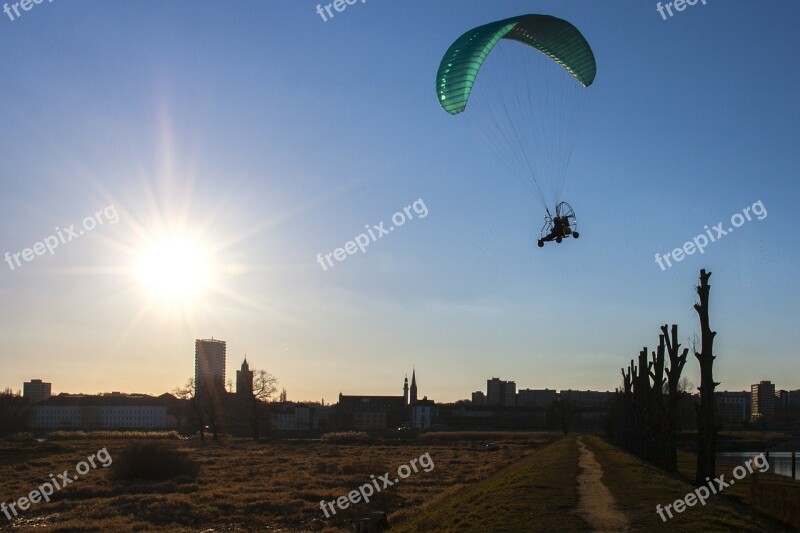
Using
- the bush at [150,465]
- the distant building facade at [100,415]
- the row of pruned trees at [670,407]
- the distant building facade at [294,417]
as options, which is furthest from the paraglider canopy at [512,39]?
the distant building facade at [100,415]

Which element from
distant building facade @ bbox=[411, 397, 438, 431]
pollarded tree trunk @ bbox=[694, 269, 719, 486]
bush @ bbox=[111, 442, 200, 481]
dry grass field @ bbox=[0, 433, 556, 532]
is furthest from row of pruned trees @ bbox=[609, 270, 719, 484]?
distant building facade @ bbox=[411, 397, 438, 431]

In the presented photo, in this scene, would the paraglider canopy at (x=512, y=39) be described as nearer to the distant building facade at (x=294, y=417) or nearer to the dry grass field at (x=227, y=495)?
the dry grass field at (x=227, y=495)

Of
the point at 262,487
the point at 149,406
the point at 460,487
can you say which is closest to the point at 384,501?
the point at 460,487

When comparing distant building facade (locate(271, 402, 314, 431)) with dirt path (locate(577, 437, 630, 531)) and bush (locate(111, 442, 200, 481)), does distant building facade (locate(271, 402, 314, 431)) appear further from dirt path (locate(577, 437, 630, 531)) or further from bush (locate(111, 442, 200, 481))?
dirt path (locate(577, 437, 630, 531))

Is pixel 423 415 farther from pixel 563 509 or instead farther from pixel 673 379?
pixel 563 509

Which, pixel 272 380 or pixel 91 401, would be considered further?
pixel 91 401

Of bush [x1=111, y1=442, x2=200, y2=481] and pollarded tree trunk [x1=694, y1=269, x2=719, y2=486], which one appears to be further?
bush [x1=111, y1=442, x2=200, y2=481]

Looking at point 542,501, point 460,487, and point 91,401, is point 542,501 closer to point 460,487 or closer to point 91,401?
point 460,487

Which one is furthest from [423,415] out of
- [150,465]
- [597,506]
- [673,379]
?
[597,506]
